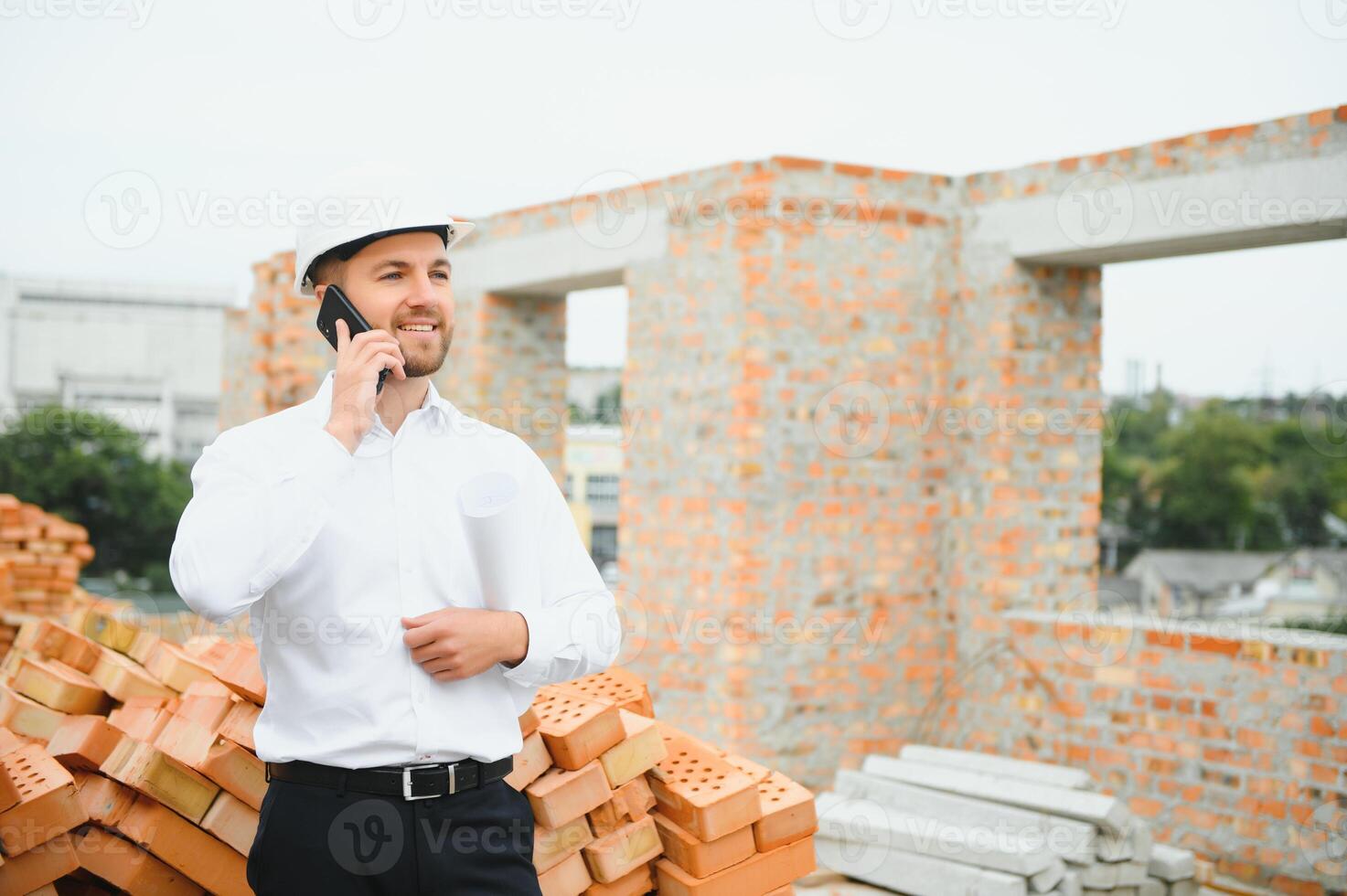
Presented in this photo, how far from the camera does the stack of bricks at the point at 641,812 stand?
3.18 metres

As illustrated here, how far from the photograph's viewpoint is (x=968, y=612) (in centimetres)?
697

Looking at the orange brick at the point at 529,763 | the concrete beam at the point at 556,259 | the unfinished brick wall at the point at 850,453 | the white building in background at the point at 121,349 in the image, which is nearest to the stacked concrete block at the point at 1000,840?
the unfinished brick wall at the point at 850,453

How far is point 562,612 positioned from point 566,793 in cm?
103

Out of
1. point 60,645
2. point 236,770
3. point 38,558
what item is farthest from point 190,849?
point 38,558

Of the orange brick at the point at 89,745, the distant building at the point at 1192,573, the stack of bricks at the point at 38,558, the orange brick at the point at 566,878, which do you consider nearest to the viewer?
the orange brick at the point at 566,878

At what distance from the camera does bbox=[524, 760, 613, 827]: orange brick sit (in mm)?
3131

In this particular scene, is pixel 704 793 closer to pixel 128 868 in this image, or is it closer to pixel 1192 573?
pixel 128 868

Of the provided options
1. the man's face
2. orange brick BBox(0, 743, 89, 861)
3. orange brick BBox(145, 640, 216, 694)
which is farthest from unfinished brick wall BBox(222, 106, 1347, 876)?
the man's face

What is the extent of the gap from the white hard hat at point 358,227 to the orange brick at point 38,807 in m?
1.79

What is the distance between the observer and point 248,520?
2.00 m

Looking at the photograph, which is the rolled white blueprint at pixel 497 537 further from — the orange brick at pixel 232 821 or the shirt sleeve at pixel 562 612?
the orange brick at pixel 232 821

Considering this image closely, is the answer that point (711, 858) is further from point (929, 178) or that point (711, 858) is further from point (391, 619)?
point (929, 178)

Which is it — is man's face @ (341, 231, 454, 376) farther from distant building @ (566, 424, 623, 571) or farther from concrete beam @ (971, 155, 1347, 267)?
distant building @ (566, 424, 623, 571)

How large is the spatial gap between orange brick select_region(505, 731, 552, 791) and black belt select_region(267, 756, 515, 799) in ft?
2.94
